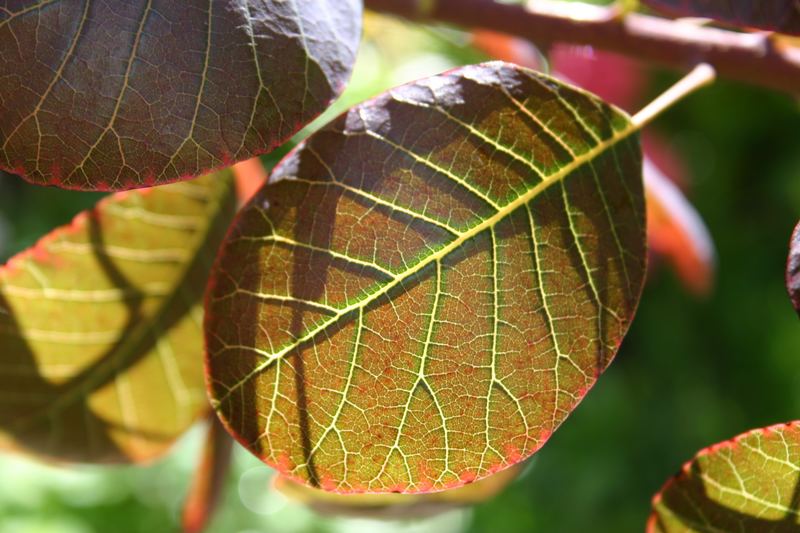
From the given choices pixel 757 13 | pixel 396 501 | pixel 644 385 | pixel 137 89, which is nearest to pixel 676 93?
pixel 757 13

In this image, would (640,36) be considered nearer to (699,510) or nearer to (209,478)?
(699,510)

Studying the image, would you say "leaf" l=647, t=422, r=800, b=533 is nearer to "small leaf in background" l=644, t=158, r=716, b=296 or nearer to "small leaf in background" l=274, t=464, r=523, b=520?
"small leaf in background" l=274, t=464, r=523, b=520

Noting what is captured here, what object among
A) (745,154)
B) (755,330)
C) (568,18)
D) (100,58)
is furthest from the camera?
(745,154)

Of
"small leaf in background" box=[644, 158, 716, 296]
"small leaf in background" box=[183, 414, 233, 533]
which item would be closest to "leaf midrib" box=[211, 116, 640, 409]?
"small leaf in background" box=[183, 414, 233, 533]

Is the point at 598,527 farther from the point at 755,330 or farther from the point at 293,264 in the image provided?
the point at 293,264

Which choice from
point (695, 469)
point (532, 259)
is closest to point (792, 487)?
point (695, 469)

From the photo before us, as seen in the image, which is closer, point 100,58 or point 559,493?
point 100,58
